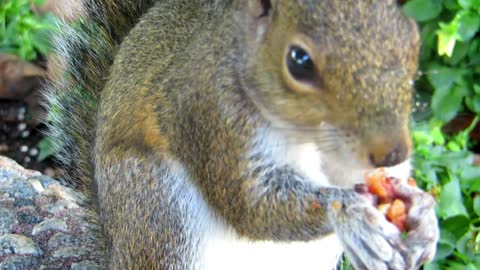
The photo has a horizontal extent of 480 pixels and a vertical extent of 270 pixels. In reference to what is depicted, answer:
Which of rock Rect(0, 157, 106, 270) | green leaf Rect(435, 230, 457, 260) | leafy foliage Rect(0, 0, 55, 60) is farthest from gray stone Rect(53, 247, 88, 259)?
leafy foliage Rect(0, 0, 55, 60)

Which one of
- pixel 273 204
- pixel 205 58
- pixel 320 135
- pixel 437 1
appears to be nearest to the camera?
pixel 320 135

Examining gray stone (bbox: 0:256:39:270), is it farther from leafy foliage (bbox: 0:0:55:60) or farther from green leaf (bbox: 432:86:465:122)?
green leaf (bbox: 432:86:465:122)

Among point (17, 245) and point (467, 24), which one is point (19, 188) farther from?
point (467, 24)

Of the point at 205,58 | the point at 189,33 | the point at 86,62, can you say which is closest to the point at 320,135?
the point at 205,58

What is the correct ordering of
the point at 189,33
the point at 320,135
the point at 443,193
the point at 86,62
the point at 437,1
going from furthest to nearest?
the point at 437,1, the point at 443,193, the point at 86,62, the point at 189,33, the point at 320,135

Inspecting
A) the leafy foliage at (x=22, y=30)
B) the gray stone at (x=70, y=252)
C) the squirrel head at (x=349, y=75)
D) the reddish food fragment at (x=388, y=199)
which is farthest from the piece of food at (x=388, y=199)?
the leafy foliage at (x=22, y=30)

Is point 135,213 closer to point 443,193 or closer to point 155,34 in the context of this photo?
point 155,34

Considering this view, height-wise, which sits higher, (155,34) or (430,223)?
(155,34)
